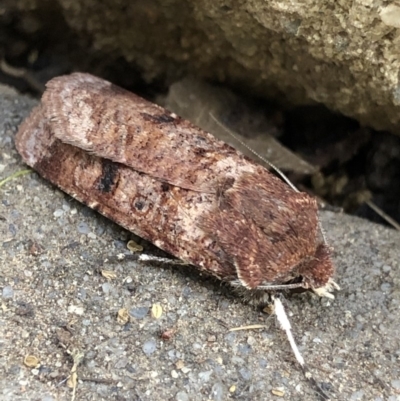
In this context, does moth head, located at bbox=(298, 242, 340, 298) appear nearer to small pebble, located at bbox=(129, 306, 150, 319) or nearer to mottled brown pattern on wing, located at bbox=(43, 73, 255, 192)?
mottled brown pattern on wing, located at bbox=(43, 73, 255, 192)

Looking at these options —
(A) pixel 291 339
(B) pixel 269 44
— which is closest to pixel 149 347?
(A) pixel 291 339

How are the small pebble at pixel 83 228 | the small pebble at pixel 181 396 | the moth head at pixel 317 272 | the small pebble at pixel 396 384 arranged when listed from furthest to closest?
the small pebble at pixel 83 228
the moth head at pixel 317 272
the small pebble at pixel 396 384
the small pebble at pixel 181 396

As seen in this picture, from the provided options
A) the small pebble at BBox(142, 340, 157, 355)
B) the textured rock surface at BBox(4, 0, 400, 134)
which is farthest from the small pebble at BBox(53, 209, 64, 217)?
the textured rock surface at BBox(4, 0, 400, 134)

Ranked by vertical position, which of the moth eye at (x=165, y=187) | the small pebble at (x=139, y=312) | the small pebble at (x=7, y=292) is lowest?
the small pebble at (x=7, y=292)

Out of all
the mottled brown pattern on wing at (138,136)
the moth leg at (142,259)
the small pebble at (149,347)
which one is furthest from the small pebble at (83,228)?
the small pebble at (149,347)

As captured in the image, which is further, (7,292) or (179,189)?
(179,189)

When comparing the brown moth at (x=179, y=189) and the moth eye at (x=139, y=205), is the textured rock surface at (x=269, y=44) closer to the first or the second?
the brown moth at (x=179, y=189)

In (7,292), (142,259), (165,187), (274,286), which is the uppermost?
(165,187)

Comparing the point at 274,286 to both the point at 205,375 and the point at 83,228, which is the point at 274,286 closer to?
the point at 205,375
